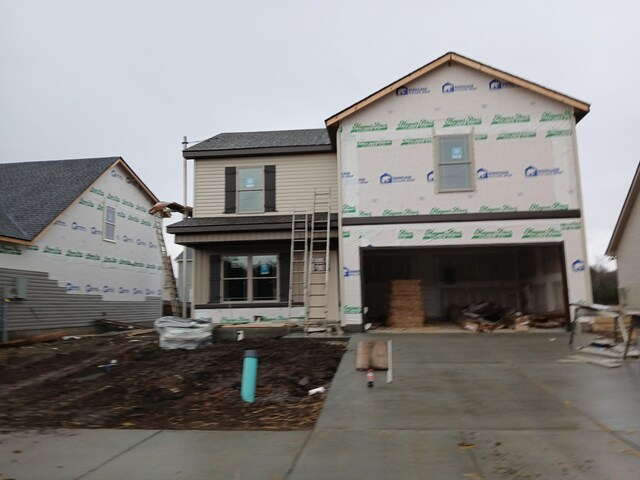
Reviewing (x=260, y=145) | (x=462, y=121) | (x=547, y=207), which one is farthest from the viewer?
(x=260, y=145)

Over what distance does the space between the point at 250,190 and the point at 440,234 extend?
633 cm

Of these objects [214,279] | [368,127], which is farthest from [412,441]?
[214,279]

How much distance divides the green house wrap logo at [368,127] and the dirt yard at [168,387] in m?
5.93

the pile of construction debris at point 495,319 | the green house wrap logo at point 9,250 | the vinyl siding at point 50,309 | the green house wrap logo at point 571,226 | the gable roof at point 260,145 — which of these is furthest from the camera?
the gable roof at point 260,145

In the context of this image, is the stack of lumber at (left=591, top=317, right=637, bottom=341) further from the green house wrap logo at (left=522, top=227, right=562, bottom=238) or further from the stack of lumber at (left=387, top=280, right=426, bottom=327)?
the stack of lumber at (left=387, top=280, right=426, bottom=327)

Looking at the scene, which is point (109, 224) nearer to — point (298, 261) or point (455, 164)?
point (298, 261)

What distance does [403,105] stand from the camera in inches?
562

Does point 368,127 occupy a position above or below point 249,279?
above

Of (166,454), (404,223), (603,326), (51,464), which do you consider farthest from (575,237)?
(51,464)

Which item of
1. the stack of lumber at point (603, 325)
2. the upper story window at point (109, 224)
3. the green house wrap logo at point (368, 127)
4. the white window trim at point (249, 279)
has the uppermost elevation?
the green house wrap logo at point (368, 127)

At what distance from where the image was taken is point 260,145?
16688 mm

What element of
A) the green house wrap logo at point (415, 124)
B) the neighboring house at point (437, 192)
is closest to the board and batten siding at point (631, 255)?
the neighboring house at point (437, 192)

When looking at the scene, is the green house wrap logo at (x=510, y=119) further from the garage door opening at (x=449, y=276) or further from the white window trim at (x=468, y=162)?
the garage door opening at (x=449, y=276)

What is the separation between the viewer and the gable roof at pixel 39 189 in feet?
54.8
